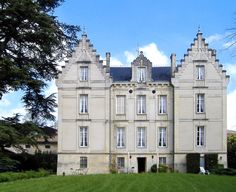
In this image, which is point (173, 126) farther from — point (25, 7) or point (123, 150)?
point (25, 7)

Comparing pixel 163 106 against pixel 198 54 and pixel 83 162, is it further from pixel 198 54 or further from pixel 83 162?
pixel 83 162

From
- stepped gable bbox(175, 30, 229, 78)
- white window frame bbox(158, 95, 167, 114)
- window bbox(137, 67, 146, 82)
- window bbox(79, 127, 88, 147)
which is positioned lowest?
window bbox(79, 127, 88, 147)

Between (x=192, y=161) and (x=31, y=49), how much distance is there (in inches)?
978

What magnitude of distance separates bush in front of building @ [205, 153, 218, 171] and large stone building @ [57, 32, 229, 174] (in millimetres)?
699

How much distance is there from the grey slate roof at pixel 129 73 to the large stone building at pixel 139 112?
74 cm

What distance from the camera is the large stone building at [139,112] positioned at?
5291cm

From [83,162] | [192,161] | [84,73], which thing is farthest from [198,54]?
[83,162]

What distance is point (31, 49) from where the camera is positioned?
3175 cm

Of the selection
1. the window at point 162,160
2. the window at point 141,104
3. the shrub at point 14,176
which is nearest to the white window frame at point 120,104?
the window at point 141,104

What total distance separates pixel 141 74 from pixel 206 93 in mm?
6629

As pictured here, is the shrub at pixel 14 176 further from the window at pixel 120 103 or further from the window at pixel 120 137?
the window at pixel 120 103

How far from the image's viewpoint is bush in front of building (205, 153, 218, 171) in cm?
5122

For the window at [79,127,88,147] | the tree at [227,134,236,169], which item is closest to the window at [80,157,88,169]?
the window at [79,127,88,147]

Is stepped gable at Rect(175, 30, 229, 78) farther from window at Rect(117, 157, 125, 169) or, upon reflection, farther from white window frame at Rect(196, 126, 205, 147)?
window at Rect(117, 157, 125, 169)
